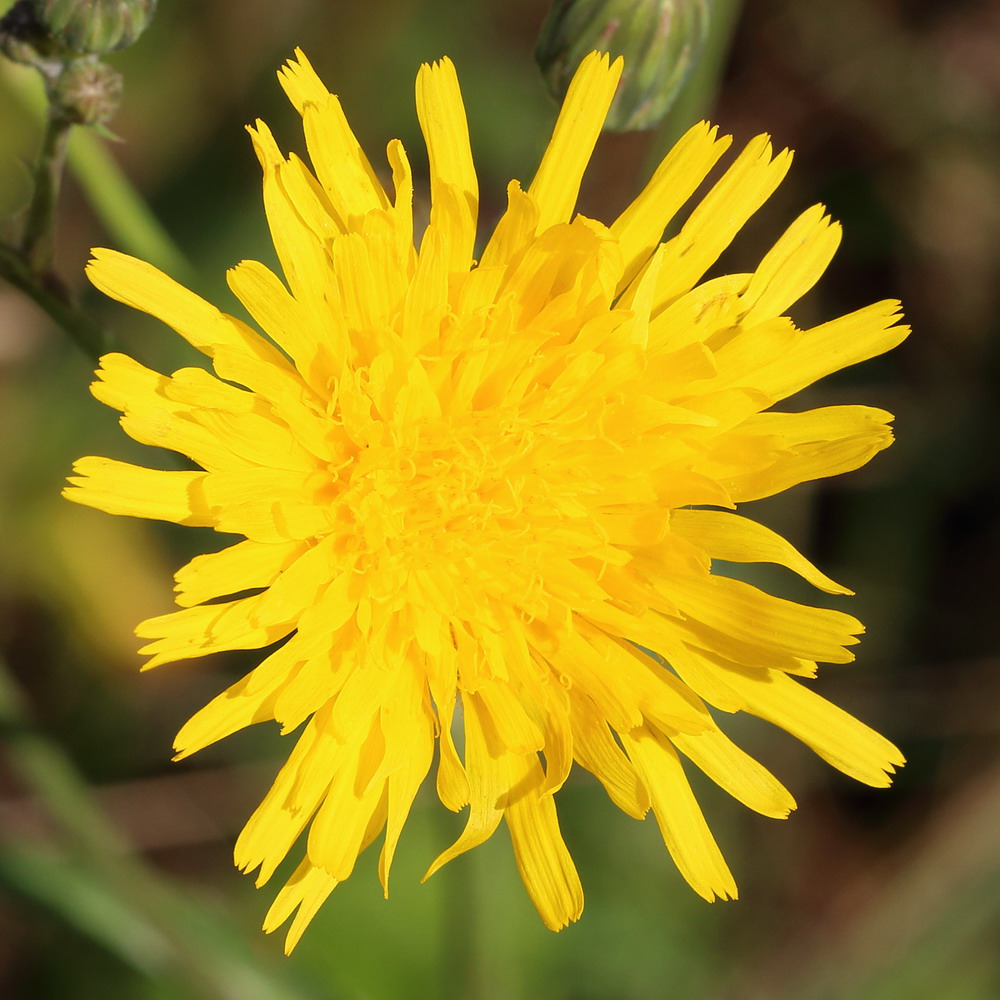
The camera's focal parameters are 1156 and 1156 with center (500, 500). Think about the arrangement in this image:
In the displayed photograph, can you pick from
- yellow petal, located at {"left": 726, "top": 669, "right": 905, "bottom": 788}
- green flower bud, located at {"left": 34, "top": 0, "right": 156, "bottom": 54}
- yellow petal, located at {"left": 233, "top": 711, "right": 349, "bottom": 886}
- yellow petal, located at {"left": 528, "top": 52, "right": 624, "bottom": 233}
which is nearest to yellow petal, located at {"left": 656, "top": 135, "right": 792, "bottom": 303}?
yellow petal, located at {"left": 528, "top": 52, "right": 624, "bottom": 233}

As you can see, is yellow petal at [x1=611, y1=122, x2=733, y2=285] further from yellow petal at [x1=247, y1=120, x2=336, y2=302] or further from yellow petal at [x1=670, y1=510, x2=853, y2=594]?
yellow petal at [x1=247, y1=120, x2=336, y2=302]

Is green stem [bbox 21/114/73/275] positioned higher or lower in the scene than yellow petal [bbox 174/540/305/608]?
higher

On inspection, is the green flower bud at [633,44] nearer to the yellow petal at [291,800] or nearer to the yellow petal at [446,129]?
the yellow petal at [446,129]

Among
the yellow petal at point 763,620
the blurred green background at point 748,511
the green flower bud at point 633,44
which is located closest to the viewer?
the yellow petal at point 763,620

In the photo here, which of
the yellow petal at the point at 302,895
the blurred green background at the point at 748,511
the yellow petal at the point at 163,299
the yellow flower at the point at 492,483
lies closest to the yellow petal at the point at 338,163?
the yellow flower at the point at 492,483

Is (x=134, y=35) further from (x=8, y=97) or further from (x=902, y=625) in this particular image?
(x=902, y=625)

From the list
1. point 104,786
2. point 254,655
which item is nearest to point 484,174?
point 254,655
